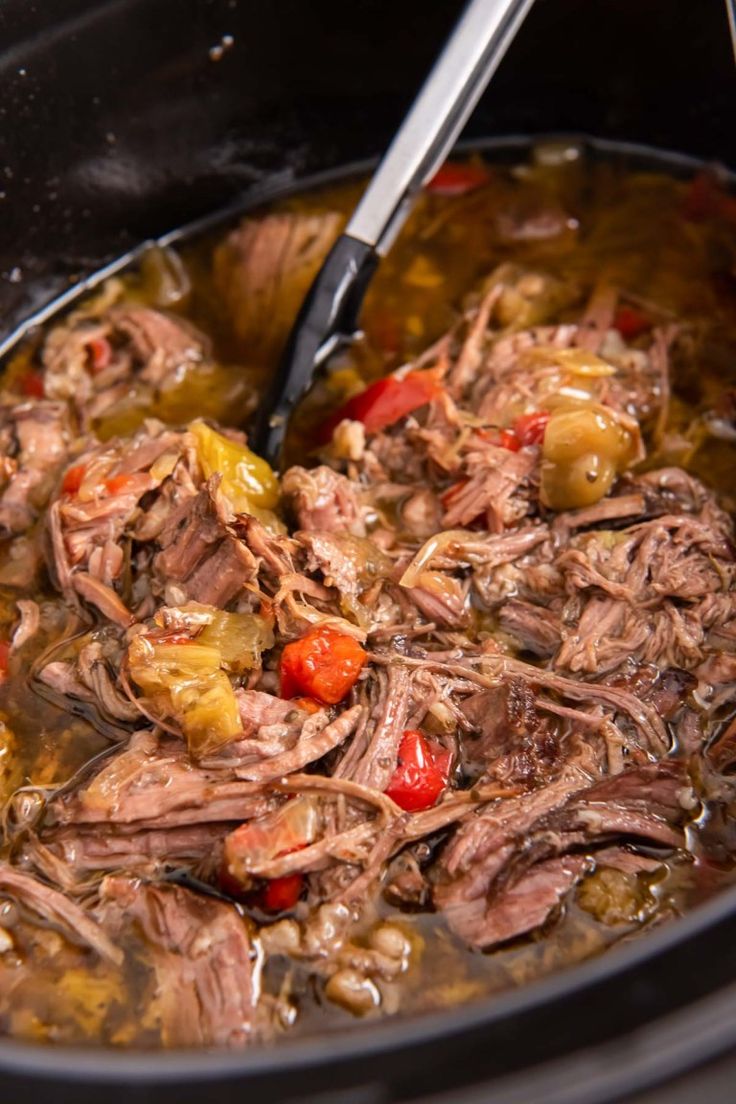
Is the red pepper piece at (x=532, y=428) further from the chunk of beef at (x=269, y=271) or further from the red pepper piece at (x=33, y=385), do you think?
the red pepper piece at (x=33, y=385)

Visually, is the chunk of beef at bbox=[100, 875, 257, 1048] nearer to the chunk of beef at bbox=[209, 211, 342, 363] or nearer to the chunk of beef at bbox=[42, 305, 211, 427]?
the chunk of beef at bbox=[42, 305, 211, 427]

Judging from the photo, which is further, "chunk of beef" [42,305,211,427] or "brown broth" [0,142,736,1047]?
"chunk of beef" [42,305,211,427]

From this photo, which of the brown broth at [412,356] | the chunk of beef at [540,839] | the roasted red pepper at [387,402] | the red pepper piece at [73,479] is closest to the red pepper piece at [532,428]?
the roasted red pepper at [387,402]

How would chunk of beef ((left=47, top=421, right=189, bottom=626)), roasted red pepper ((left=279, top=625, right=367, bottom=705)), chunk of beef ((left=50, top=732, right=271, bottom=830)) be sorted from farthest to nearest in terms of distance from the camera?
chunk of beef ((left=47, top=421, right=189, bottom=626))
roasted red pepper ((left=279, top=625, right=367, bottom=705))
chunk of beef ((left=50, top=732, right=271, bottom=830))

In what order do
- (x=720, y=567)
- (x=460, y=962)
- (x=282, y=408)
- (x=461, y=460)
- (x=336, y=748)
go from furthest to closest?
(x=282, y=408), (x=461, y=460), (x=720, y=567), (x=336, y=748), (x=460, y=962)

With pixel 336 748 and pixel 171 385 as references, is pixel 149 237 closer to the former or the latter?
pixel 171 385

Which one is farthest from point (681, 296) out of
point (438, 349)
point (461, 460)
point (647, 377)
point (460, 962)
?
point (460, 962)

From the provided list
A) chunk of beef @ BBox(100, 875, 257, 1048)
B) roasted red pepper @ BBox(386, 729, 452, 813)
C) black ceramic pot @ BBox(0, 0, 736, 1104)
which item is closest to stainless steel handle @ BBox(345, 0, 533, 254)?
black ceramic pot @ BBox(0, 0, 736, 1104)
